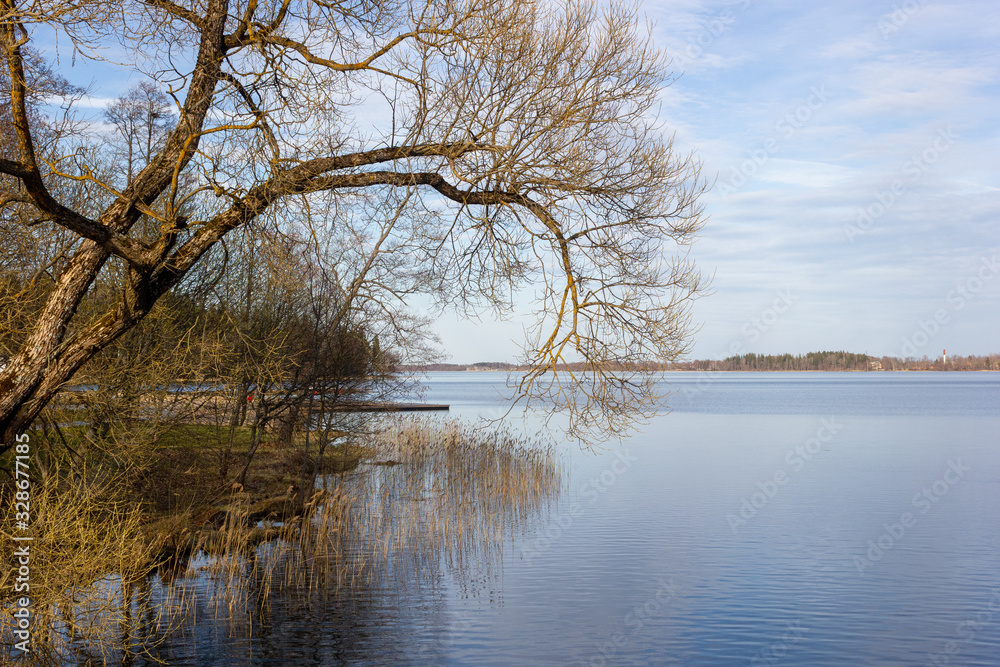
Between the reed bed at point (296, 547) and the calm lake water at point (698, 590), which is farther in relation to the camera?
the calm lake water at point (698, 590)

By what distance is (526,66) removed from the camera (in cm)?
842

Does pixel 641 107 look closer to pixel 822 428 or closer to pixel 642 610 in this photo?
pixel 642 610

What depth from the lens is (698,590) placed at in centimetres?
1187

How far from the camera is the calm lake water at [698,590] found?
954 centimetres

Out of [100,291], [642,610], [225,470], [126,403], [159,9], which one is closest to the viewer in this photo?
[159,9]

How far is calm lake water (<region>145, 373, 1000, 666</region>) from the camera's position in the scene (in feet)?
31.3

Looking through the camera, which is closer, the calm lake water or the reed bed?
the reed bed

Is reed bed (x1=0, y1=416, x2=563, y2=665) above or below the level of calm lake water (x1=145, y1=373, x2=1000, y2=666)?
above

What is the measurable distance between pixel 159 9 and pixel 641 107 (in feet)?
17.8

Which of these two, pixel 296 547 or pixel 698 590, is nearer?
pixel 698 590

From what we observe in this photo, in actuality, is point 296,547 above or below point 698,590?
above

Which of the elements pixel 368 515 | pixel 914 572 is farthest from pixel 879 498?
pixel 368 515

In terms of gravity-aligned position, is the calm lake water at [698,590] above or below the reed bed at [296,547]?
below

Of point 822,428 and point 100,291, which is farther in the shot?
point 822,428
